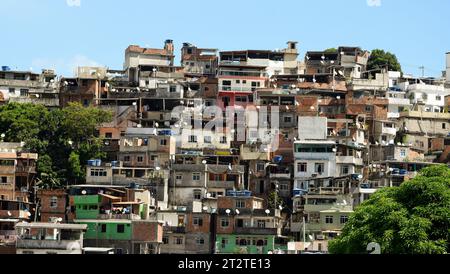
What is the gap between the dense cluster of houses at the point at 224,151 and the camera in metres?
42.0

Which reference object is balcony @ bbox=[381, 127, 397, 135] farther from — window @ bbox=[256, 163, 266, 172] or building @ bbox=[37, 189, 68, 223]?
building @ bbox=[37, 189, 68, 223]

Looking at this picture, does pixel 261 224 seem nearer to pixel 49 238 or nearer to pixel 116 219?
pixel 116 219

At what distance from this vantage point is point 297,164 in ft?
157

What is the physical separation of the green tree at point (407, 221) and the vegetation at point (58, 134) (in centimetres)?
2098

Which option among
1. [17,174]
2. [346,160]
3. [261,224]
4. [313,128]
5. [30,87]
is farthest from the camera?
[30,87]

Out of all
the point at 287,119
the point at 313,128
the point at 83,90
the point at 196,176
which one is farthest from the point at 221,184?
the point at 83,90

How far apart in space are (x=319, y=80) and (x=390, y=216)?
31.3 m

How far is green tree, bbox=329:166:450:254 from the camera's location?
1033 inches

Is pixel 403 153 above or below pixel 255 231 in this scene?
above

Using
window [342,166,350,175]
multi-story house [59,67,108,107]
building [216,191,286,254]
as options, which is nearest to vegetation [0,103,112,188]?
multi-story house [59,67,108,107]

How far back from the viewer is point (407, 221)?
27.1 metres

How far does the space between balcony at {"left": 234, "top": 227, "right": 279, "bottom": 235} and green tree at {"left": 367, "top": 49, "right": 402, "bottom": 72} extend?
25168 millimetres

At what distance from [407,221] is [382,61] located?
39.7 m
